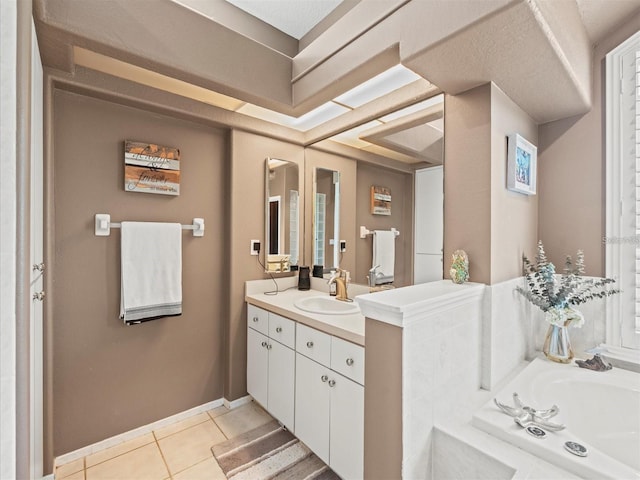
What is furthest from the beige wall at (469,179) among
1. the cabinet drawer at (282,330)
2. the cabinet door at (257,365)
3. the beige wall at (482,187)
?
the cabinet door at (257,365)

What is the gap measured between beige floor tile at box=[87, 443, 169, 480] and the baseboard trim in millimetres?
139

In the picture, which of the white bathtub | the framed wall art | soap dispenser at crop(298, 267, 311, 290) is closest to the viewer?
the white bathtub

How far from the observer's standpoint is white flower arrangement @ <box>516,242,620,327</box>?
162 cm

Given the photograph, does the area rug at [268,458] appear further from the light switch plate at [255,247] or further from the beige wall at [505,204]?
the beige wall at [505,204]

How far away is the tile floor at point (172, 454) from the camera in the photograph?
Answer: 5.81ft

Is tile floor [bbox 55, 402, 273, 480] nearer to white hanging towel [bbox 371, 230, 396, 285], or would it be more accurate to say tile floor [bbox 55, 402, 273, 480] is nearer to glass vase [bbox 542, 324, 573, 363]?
white hanging towel [bbox 371, 230, 396, 285]

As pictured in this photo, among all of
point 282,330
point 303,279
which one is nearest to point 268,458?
point 282,330

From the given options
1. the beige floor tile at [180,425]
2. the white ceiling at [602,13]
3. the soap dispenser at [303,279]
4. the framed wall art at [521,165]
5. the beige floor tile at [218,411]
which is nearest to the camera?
A: the white ceiling at [602,13]

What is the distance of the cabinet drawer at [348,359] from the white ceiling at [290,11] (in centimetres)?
186

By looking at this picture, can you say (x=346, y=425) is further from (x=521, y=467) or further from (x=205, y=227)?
(x=205, y=227)

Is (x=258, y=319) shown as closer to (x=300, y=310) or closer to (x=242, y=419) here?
(x=300, y=310)

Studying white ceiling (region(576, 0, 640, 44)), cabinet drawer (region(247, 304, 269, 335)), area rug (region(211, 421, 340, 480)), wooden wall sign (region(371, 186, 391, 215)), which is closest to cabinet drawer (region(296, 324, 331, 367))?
cabinet drawer (region(247, 304, 269, 335))

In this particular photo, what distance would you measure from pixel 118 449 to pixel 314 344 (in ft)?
4.79

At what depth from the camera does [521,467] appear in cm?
104
